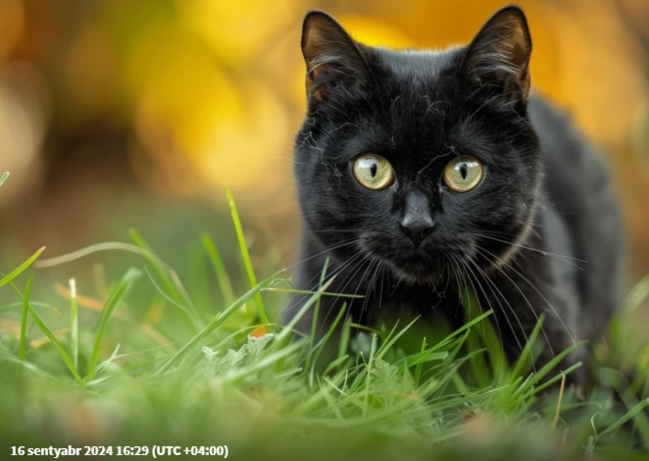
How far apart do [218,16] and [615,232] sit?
2.94m

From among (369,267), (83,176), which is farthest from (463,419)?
(83,176)

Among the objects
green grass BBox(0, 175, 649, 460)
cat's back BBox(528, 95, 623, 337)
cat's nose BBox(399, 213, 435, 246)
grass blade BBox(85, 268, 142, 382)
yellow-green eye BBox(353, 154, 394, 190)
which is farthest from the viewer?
cat's back BBox(528, 95, 623, 337)

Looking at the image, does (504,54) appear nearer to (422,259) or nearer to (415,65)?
(415,65)

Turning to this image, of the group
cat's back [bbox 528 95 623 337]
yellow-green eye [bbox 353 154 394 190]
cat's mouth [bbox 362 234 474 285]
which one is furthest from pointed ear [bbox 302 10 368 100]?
cat's back [bbox 528 95 623 337]

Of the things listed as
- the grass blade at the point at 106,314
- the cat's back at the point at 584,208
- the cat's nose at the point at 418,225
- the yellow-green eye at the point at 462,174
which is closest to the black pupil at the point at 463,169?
the yellow-green eye at the point at 462,174

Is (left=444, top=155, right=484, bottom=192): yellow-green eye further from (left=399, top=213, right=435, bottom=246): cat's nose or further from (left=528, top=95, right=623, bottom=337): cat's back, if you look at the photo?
(left=528, top=95, right=623, bottom=337): cat's back

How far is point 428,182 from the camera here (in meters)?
1.54

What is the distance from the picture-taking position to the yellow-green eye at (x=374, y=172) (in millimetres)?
1584

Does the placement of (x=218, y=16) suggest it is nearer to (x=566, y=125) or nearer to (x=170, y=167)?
(x=170, y=167)

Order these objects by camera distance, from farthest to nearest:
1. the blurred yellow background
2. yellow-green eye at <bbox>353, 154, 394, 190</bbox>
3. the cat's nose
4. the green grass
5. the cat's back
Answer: the blurred yellow background < the cat's back < yellow-green eye at <bbox>353, 154, 394, 190</bbox> < the cat's nose < the green grass

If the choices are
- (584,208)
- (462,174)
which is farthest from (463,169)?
(584,208)

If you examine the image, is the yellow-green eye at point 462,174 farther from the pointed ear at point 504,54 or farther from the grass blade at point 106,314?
the grass blade at point 106,314

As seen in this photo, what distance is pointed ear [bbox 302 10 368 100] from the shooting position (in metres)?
1.66

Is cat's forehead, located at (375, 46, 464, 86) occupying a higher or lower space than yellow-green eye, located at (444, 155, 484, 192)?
higher
